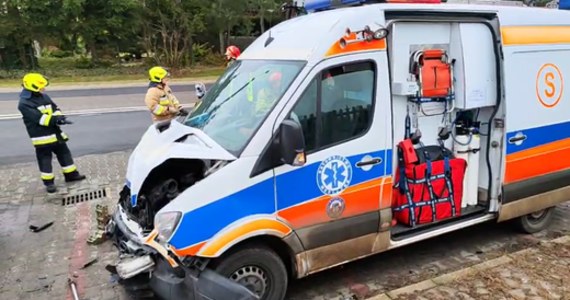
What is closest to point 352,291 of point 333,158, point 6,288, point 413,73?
point 333,158

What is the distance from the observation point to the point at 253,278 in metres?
3.79

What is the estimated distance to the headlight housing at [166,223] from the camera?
3451 mm

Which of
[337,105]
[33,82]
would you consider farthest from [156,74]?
[337,105]

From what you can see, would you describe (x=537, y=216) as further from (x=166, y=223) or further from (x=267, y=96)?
(x=166, y=223)

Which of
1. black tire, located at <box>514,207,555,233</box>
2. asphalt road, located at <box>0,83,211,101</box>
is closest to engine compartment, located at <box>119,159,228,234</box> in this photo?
black tire, located at <box>514,207,555,233</box>

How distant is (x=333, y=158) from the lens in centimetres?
395

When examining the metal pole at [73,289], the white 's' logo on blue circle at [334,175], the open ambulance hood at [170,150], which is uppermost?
the open ambulance hood at [170,150]

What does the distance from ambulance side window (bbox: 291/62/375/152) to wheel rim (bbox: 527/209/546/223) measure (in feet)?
8.91

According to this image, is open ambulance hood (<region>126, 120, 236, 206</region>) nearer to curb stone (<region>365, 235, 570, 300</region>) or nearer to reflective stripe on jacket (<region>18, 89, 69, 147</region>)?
curb stone (<region>365, 235, 570, 300</region>)

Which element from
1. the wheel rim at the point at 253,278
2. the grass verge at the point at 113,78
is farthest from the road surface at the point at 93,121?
the wheel rim at the point at 253,278

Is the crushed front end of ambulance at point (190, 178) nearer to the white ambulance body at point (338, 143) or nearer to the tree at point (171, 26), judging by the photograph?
the white ambulance body at point (338, 143)

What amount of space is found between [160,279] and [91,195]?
4132mm

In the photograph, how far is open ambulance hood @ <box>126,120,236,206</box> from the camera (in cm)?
370

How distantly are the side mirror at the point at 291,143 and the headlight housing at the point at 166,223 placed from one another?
0.90 meters
